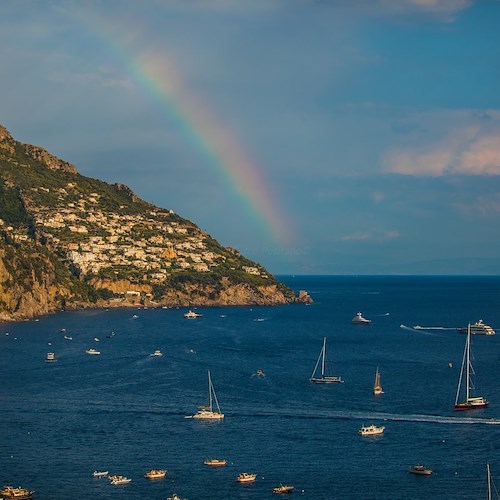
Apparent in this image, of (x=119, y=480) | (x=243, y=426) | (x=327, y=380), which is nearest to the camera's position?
(x=119, y=480)

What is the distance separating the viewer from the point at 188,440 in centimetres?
9962

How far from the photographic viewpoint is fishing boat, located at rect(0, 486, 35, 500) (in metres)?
78.6

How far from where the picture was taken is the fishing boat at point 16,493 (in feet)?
258

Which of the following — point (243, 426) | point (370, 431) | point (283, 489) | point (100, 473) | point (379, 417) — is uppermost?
point (243, 426)

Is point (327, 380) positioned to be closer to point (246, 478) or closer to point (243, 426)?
point (243, 426)

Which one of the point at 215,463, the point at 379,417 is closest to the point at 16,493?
the point at 215,463

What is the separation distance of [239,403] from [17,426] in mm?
27048

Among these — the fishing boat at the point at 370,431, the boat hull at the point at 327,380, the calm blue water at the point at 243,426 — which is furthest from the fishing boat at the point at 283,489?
the boat hull at the point at 327,380

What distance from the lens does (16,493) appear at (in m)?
79.1

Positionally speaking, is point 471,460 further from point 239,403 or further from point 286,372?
point 286,372

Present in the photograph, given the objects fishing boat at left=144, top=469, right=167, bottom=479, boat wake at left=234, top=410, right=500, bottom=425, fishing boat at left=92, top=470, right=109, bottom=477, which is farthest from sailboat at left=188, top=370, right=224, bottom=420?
fishing boat at left=92, top=470, right=109, bottom=477

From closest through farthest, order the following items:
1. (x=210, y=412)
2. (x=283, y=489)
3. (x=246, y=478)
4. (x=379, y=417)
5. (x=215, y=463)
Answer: (x=283, y=489) → (x=246, y=478) → (x=215, y=463) → (x=379, y=417) → (x=210, y=412)

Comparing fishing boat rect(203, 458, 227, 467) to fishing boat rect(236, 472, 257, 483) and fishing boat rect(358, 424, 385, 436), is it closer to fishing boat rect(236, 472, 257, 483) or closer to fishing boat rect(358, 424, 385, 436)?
fishing boat rect(236, 472, 257, 483)

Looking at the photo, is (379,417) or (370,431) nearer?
(370,431)
